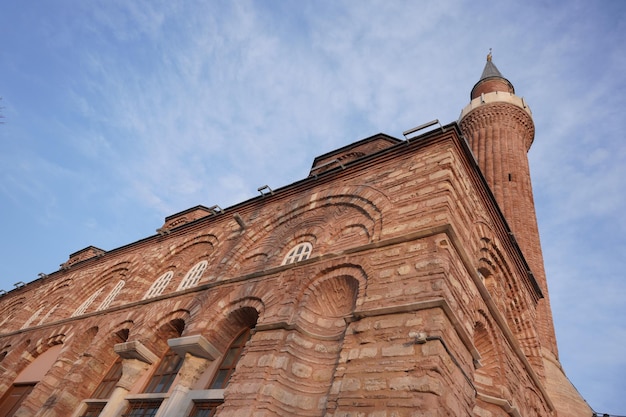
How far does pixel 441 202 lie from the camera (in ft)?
18.2

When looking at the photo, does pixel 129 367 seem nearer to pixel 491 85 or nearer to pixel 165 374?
pixel 165 374

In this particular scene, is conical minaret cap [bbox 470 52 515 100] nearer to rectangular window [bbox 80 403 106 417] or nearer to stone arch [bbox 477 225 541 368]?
stone arch [bbox 477 225 541 368]

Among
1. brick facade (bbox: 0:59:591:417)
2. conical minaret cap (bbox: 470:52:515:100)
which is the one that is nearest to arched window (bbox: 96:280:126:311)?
brick facade (bbox: 0:59:591:417)

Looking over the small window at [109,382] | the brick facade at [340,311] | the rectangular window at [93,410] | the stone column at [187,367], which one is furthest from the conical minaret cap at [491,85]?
the rectangular window at [93,410]

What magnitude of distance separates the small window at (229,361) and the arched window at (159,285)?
348 cm

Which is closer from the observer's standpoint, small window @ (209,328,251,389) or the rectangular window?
small window @ (209,328,251,389)

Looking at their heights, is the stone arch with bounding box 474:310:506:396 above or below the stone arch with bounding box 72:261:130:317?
below

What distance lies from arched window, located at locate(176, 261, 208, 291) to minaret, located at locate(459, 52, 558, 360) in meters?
8.64

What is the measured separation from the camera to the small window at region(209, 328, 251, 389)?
614 cm

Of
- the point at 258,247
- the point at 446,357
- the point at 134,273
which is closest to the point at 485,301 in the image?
the point at 446,357

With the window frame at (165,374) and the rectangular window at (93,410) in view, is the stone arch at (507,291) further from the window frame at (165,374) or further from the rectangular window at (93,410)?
the rectangular window at (93,410)

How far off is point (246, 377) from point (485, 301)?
11.4 feet

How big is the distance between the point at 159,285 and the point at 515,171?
39.2 ft

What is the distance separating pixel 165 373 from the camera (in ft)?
23.6
